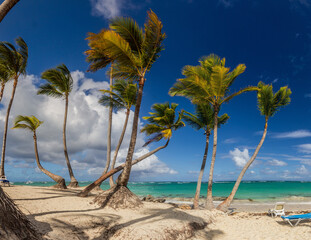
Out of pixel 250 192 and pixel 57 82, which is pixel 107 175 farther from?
pixel 250 192

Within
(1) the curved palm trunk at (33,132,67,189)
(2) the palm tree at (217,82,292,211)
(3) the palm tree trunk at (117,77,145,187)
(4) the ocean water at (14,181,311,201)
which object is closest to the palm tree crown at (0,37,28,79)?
(1) the curved palm trunk at (33,132,67,189)

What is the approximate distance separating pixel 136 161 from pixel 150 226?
468 cm

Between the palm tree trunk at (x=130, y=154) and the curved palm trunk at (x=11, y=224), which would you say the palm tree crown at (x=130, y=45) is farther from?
the curved palm trunk at (x=11, y=224)

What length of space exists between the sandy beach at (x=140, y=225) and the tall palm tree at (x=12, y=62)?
772 centimetres

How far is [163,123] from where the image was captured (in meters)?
13.2

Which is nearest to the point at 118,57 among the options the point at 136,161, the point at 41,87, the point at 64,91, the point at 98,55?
the point at 98,55

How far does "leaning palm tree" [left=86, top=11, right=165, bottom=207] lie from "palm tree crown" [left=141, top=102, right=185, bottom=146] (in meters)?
3.65

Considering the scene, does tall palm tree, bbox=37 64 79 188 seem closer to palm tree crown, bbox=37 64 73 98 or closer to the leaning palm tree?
palm tree crown, bbox=37 64 73 98


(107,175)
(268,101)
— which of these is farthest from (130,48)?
(268,101)

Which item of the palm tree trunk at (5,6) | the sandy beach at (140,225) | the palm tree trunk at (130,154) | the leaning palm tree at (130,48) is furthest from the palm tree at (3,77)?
the palm tree trunk at (5,6)

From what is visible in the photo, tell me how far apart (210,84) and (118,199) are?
7.58m

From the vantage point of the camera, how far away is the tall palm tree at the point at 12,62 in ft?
36.7

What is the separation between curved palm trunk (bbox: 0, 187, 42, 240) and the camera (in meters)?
3.22

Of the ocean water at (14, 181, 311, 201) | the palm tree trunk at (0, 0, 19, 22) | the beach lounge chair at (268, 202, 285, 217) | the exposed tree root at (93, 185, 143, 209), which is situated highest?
the palm tree trunk at (0, 0, 19, 22)
